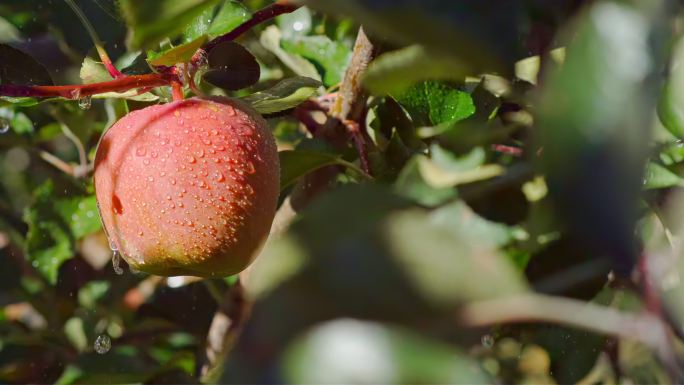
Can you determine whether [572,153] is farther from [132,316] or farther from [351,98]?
[132,316]

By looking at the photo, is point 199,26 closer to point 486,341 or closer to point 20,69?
point 20,69

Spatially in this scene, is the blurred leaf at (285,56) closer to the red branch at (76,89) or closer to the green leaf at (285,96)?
the green leaf at (285,96)

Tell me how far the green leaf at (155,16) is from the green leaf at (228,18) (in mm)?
276

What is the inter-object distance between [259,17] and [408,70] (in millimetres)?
407

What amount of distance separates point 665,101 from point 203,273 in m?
0.41

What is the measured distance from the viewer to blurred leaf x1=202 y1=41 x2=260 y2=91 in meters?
0.79

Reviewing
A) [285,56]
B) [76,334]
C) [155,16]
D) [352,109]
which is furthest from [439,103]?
[76,334]

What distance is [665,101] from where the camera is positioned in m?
0.50

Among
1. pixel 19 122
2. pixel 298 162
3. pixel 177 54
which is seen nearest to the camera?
pixel 177 54

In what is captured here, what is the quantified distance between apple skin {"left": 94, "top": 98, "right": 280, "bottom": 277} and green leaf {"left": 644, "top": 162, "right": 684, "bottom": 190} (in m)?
0.33

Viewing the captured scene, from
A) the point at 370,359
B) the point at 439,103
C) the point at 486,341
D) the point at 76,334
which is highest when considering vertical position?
the point at 370,359

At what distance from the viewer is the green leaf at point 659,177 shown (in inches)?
28.1

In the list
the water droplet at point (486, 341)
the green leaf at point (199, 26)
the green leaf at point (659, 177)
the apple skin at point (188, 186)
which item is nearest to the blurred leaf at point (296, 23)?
the green leaf at point (199, 26)

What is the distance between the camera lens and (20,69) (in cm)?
82
